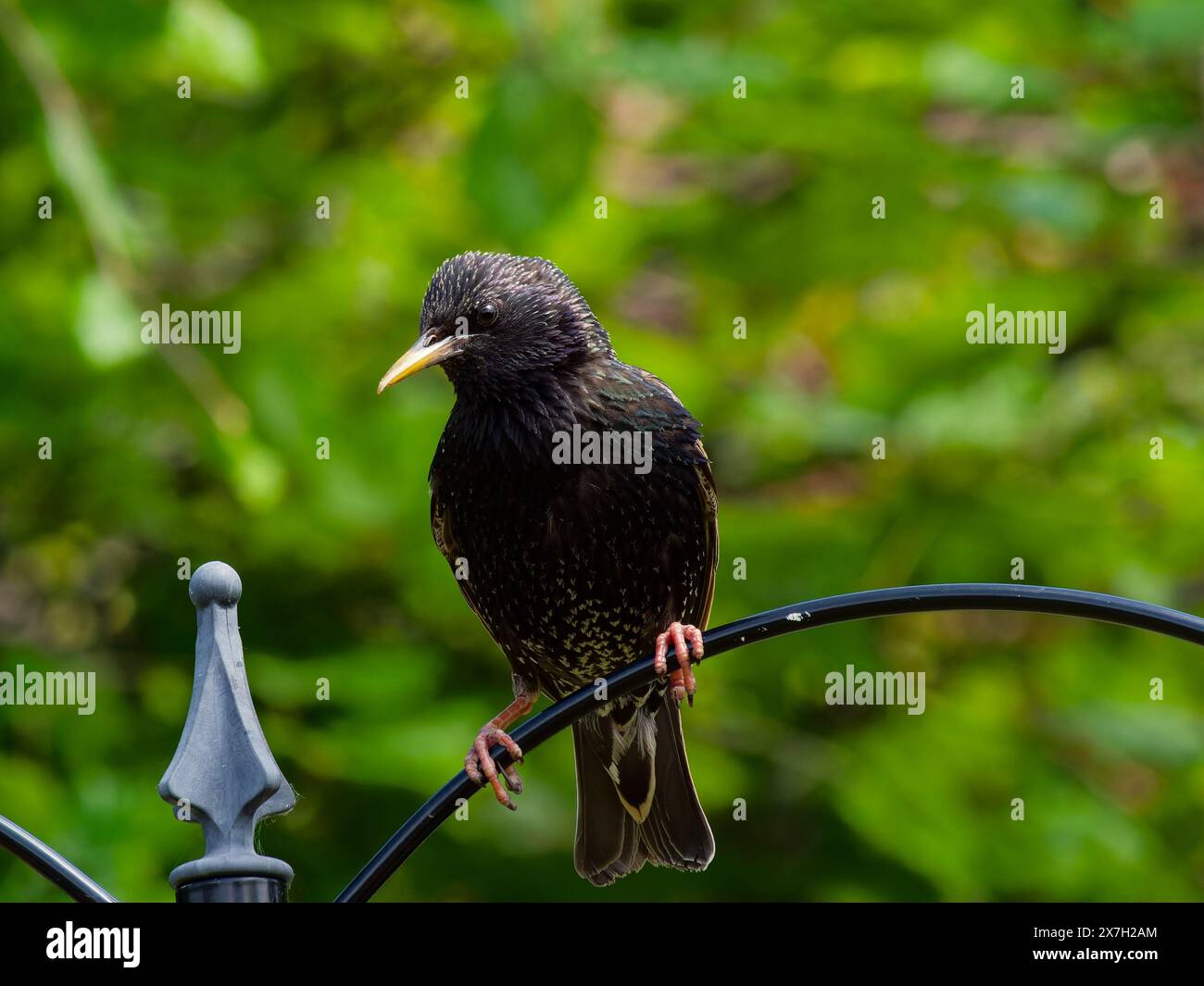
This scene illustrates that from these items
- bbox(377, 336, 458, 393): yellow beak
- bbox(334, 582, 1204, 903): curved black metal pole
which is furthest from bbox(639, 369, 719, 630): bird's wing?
bbox(334, 582, 1204, 903): curved black metal pole

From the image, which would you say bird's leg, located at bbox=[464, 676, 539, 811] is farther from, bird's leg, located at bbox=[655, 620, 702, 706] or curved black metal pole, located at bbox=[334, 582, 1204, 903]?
bird's leg, located at bbox=[655, 620, 702, 706]

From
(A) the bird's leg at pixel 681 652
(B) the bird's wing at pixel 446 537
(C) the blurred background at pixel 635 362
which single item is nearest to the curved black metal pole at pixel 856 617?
(A) the bird's leg at pixel 681 652

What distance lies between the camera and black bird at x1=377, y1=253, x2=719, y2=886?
321 cm

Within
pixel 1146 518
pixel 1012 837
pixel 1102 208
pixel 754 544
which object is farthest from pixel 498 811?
pixel 1102 208

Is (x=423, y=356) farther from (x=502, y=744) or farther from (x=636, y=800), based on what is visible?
(x=636, y=800)

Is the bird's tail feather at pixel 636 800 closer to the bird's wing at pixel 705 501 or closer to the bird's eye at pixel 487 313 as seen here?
the bird's wing at pixel 705 501

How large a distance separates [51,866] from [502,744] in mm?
1039

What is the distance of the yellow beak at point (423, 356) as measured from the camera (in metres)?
3.09

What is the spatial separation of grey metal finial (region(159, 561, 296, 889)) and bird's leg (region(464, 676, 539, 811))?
410mm

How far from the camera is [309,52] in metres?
4.90

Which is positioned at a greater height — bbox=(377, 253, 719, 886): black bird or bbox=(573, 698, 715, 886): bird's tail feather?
bbox=(377, 253, 719, 886): black bird

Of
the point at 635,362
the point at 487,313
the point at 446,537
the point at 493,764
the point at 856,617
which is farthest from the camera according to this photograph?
the point at 635,362

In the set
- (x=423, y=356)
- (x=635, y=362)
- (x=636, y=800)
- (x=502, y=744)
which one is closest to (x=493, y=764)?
(x=502, y=744)

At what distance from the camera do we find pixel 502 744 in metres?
2.93
